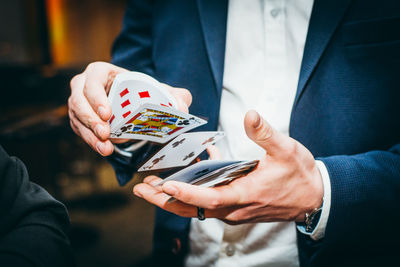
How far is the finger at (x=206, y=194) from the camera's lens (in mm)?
708

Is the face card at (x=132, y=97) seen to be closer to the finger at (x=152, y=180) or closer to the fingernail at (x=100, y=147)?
the fingernail at (x=100, y=147)

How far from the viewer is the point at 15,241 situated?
602mm

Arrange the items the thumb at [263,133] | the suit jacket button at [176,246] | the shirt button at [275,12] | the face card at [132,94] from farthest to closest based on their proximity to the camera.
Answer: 1. the suit jacket button at [176,246]
2. the shirt button at [275,12]
3. the face card at [132,94]
4. the thumb at [263,133]

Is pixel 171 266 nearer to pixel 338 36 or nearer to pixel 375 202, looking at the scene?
pixel 375 202

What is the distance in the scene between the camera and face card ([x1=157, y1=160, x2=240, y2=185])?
0.73m

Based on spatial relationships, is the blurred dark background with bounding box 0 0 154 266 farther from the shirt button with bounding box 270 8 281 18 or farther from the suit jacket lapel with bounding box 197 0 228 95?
the shirt button with bounding box 270 8 281 18

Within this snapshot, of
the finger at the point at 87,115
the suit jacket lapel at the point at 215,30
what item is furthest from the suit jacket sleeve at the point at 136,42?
the finger at the point at 87,115

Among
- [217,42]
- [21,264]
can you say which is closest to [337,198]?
[217,42]

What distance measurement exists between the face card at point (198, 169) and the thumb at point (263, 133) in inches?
3.4

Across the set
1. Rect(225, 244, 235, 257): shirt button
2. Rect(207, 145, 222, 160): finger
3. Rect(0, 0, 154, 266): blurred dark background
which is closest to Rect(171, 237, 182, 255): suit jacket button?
Rect(225, 244, 235, 257): shirt button

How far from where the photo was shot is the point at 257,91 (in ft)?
3.86

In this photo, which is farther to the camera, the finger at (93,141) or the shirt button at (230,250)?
the shirt button at (230,250)

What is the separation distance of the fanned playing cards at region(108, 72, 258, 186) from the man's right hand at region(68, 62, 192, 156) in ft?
0.13

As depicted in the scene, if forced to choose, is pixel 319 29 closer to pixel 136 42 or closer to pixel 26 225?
pixel 136 42
